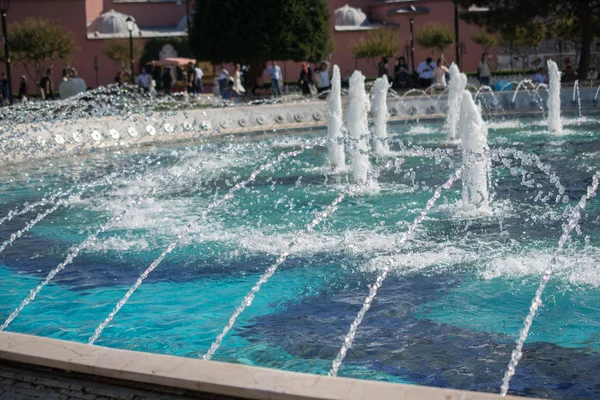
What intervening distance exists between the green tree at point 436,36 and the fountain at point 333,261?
2155 cm

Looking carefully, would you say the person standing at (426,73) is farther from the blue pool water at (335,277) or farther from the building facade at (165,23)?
the building facade at (165,23)

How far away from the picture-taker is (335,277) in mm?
5750

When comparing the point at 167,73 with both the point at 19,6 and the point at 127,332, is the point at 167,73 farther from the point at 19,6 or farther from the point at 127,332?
the point at 127,332

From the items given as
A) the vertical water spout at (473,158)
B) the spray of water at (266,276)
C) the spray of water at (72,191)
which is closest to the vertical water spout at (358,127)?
the spray of water at (266,276)

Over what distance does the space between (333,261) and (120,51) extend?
2864cm

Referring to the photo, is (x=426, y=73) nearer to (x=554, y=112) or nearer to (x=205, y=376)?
(x=554, y=112)

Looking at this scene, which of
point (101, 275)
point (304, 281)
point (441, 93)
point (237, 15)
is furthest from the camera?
point (237, 15)

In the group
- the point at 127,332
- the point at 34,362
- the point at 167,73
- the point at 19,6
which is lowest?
the point at 127,332

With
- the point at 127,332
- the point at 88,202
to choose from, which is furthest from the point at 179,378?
the point at 88,202

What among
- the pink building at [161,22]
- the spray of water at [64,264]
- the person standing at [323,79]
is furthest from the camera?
the pink building at [161,22]

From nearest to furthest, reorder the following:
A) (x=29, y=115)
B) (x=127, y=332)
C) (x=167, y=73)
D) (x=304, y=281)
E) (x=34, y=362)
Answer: (x=34, y=362)
(x=127, y=332)
(x=304, y=281)
(x=29, y=115)
(x=167, y=73)

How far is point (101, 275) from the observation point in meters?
6.16

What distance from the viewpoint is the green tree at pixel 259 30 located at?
2045 cm

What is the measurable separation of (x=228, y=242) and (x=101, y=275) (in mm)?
1111
